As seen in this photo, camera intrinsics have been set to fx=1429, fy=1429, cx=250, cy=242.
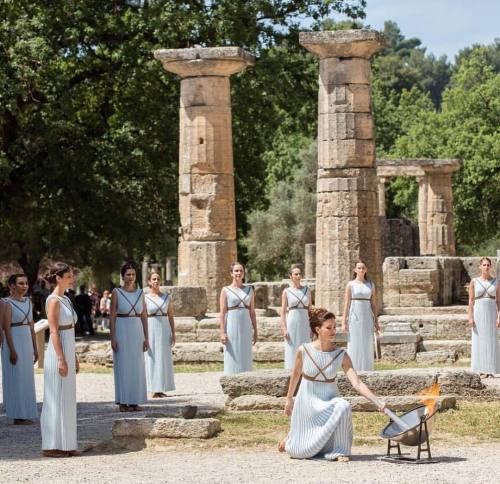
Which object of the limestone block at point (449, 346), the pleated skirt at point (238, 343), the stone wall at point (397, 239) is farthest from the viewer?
the stone wall at point (397, 239)

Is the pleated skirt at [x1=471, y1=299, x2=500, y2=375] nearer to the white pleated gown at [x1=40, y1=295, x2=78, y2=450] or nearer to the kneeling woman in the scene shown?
the kneeling woman

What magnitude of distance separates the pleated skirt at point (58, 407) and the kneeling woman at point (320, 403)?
1953 millimetres

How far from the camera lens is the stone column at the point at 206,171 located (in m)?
27.1

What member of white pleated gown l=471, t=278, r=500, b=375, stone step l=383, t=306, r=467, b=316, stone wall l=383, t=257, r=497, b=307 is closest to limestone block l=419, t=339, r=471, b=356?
white pleated gown l=471, t=278, r=500, b=375

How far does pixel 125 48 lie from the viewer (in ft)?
109

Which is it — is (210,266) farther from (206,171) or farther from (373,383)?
(373,383)

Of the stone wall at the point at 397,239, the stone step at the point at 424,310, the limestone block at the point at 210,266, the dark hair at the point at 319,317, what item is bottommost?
the stone step at the point at 424,310

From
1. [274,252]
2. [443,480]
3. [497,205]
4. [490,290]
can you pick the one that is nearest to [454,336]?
[490,290]

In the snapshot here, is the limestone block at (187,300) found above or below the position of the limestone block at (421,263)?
below

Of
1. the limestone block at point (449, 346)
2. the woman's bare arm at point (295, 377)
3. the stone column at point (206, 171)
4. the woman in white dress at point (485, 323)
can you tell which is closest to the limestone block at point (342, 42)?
the stone column at point (206, 171)

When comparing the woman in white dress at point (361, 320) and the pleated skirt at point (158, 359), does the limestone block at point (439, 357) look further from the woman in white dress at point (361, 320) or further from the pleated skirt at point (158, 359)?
the pleated skirt at point (158, 359)

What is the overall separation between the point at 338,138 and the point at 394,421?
14.3m

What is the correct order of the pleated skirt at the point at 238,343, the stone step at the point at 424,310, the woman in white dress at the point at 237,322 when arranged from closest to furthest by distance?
1. the woman in white dress at the point at 237,322
2. the pleated skirt at the point at 238,343
3. the stone step at the point at 424,310

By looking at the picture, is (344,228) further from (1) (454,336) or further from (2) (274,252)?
(2) (274,252)
